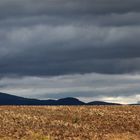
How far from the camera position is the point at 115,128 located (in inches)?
3204

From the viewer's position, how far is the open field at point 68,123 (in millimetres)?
72688

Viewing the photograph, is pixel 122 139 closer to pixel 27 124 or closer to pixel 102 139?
pixel 102 139

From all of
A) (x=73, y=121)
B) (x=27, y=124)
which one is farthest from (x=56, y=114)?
(x=27, y=124)

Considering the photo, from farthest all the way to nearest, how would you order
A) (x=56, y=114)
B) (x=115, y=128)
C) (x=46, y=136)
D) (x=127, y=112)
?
(x=127, y=112)
(x=56, y=114)
(x=115, y=128)
(x=46, y=136)

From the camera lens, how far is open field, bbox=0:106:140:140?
238 ft

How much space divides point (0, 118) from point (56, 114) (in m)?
10.5

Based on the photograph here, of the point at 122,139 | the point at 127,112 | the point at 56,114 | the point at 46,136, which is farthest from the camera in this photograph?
the point at 127,112

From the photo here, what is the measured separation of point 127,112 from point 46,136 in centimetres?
2621

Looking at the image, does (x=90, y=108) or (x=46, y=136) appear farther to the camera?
(x=90, y=108)

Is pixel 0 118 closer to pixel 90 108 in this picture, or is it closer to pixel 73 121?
pixel 73 121

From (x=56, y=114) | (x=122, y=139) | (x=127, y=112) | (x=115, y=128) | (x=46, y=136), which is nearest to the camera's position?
(x=46, y=136)

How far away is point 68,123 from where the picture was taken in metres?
80.5

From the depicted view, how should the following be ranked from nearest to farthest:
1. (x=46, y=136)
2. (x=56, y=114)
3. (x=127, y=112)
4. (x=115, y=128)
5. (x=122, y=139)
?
(x=46, y=136)
(x=122, y=139)
(x=115, y=128)
(x=56, y=114)
(x=127, y=112)

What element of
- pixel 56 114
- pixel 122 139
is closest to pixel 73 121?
pixel 56 114
